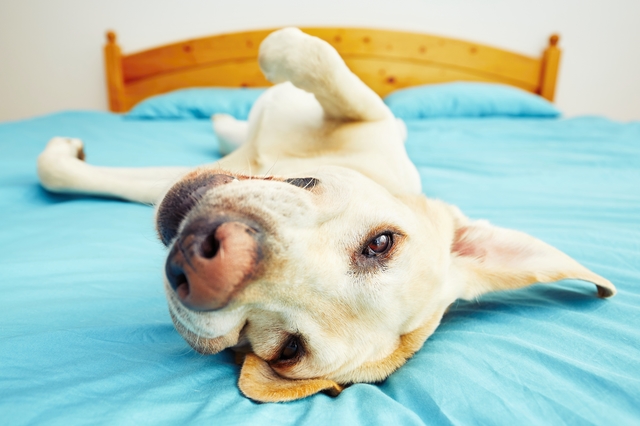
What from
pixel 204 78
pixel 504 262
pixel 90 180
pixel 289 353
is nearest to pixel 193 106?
pixel 204 78

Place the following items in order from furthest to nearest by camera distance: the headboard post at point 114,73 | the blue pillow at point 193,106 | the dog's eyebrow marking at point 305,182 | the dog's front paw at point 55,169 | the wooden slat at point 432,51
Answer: the wooden slat at point 432,51 → the headboard post at point 114,73 → the blue pillow at point 193,106 → the dog's front paw at point 55,169 → the dog's eyebrow marking at point 305,182

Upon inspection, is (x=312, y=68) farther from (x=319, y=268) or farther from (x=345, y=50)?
(x=345, y=50)

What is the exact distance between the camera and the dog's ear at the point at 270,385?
0.95m

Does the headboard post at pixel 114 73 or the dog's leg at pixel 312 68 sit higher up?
the dog's leg at pixel 312 68

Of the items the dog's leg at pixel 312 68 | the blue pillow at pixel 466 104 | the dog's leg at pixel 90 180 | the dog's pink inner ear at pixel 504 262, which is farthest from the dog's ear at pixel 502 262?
the blue pillow at pixel 466 104

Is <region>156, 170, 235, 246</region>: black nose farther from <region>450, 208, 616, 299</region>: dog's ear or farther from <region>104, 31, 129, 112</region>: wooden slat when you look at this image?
<region>104, 31, 129, 112</region>: wooden slat

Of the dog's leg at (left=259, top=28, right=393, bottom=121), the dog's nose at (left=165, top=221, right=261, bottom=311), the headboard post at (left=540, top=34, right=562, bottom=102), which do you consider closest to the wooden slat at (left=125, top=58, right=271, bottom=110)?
the headboard post at (left=540, top=34, right=562, bottom=102)

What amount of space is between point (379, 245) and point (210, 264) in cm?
51

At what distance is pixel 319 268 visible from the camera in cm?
100

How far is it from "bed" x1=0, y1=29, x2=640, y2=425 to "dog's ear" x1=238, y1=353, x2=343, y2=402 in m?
0.02

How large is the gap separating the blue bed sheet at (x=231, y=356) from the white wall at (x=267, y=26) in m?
3.74

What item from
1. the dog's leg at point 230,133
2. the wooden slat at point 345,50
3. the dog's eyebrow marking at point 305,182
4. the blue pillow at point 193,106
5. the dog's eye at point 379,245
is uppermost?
the wooden slat at point 345,50

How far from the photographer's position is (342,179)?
1.26 m

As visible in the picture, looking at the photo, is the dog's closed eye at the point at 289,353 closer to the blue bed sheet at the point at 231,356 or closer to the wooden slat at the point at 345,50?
the blue bed sheet at the point at 231,356
